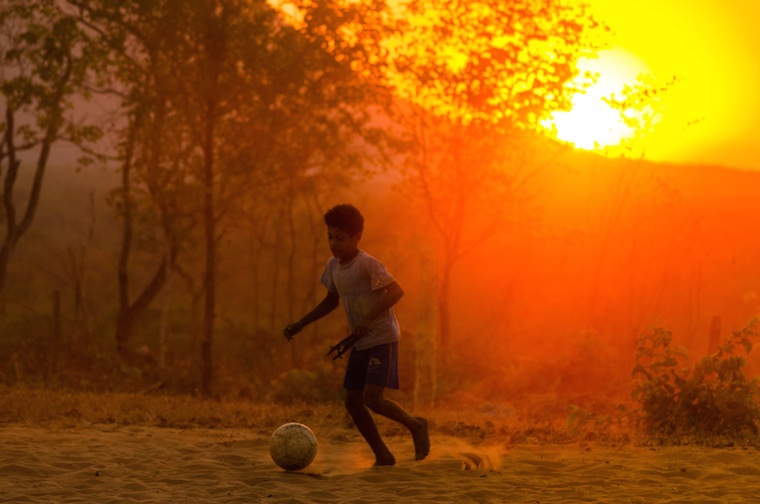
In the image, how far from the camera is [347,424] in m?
10.8

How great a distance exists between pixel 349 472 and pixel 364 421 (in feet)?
1.43

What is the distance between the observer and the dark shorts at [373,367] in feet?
25.5

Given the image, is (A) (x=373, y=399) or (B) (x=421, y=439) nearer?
(A) (x=373, y=399)

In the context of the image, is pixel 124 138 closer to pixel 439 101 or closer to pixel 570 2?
pixel 439 101

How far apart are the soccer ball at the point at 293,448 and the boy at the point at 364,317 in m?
0.46

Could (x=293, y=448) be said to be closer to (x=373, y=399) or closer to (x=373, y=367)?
(x=373, y=399)

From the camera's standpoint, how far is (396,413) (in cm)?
789

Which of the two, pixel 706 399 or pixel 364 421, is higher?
pixel 706 399

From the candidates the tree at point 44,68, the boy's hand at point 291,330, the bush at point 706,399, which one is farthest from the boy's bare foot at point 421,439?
the tree at point 44,68

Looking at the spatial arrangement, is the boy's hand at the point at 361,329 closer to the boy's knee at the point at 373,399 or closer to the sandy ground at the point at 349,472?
the boy's knee at the point at 373,399

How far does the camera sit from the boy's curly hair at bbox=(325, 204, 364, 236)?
7684 millimetres

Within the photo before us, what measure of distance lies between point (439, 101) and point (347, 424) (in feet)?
37.2

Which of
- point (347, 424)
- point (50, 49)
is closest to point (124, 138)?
point (50, 49)

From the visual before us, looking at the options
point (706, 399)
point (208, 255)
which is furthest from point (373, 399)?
point (208, 255)
